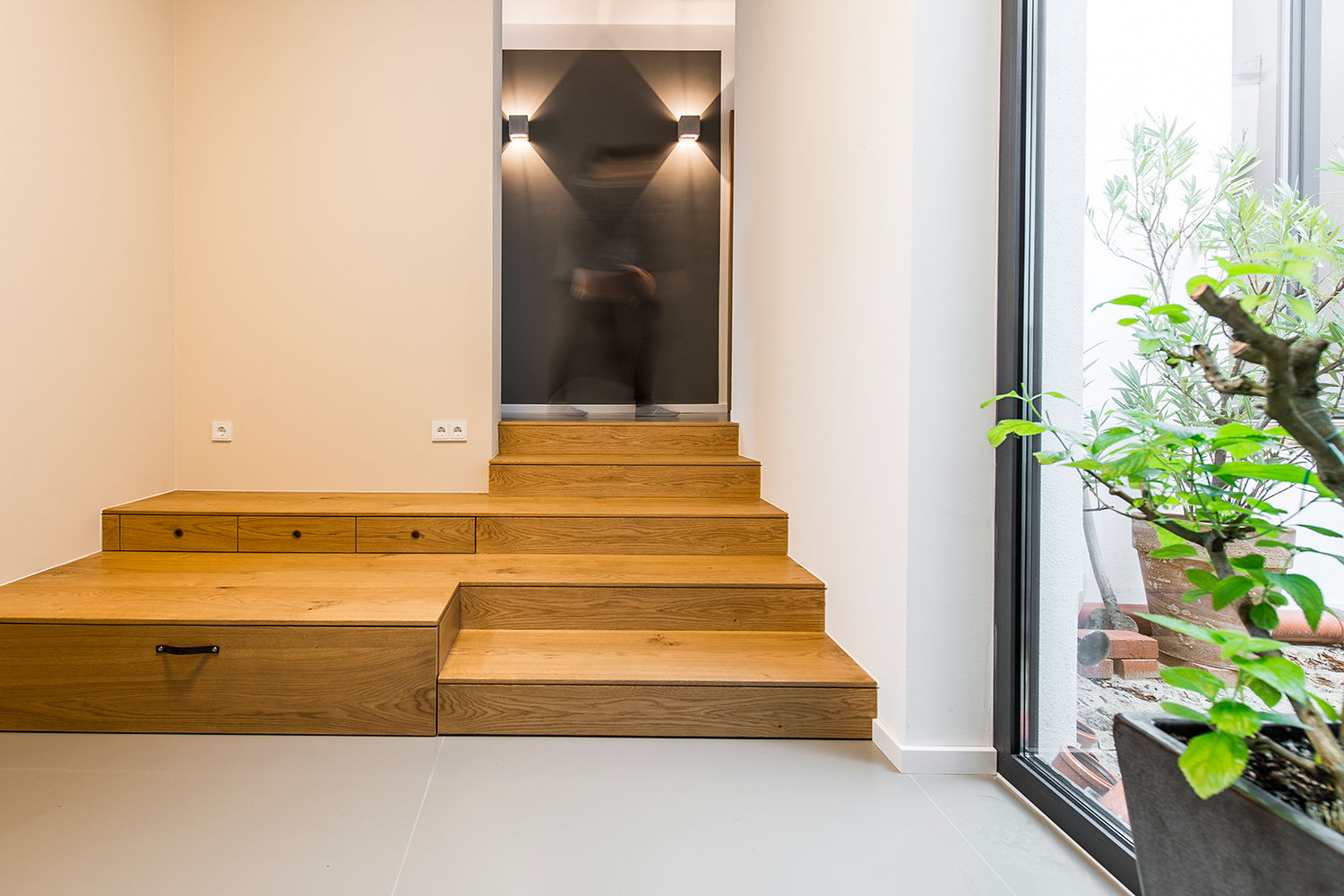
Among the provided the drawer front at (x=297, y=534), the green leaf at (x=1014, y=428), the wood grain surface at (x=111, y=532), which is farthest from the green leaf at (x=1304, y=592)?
the wood grain surface at (x=111, y=532)

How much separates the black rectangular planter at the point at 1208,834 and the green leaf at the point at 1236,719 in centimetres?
12

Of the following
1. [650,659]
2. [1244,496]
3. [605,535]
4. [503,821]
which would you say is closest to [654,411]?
[605,535]

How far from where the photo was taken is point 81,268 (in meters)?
2.31

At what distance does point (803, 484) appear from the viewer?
2260 millimetres

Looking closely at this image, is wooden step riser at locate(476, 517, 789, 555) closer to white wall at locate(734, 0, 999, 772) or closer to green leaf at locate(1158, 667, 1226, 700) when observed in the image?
white wall at locate(734, 0, 999, 772)

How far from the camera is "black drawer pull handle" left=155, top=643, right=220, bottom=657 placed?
1665mm

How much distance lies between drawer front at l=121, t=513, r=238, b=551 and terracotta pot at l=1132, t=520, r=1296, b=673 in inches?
105

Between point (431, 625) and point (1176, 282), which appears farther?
point (431, 625)

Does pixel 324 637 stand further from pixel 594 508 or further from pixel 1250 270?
pixel 1250 270

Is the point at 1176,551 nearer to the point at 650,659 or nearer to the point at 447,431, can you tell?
the point at 650,659

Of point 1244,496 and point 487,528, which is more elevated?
point 1244,496

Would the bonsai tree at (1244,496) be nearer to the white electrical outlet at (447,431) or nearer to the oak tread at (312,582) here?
the oak tread at (312,582)

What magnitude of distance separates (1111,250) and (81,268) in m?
3.03

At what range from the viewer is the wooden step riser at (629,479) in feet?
9.36
